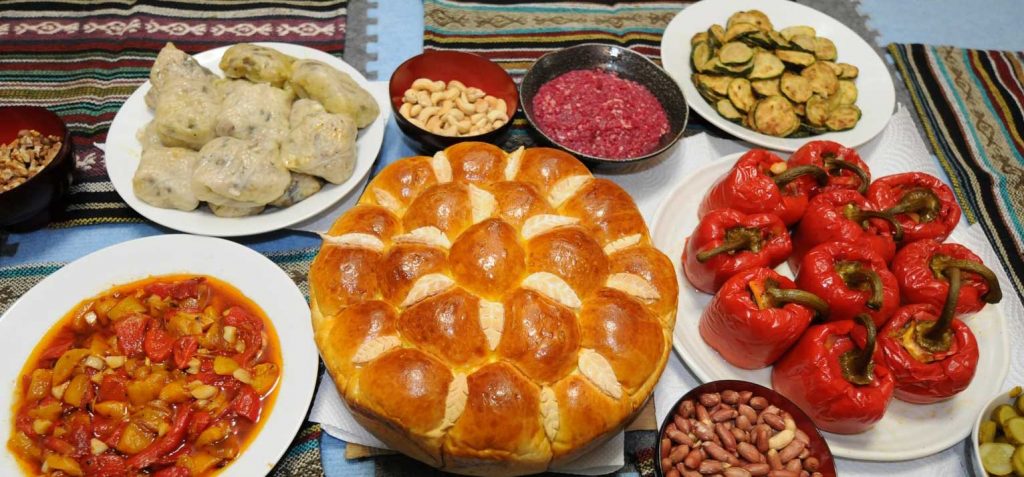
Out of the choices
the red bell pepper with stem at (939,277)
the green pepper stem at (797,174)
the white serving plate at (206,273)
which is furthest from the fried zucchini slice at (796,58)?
the white serving plate at (206,273)

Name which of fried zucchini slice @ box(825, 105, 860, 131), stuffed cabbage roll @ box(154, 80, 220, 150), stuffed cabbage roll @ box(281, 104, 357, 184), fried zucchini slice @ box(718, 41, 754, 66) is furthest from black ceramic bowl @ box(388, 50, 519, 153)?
fried zucchini slice @ box(825, 105, 860, 131)

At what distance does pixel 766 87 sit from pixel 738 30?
1.33ft

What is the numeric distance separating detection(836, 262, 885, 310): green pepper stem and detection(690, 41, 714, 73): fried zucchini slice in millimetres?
1420

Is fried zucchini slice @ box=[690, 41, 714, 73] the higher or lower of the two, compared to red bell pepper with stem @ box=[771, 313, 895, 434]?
higher

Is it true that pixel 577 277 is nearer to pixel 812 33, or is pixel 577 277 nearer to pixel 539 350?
pixel 539 350

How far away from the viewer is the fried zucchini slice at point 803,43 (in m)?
3.45

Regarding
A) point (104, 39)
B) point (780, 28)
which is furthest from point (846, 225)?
point (104, 39)

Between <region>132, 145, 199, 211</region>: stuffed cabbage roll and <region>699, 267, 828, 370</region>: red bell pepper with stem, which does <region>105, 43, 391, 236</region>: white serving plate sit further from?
<region>699, 267, 828, 370</region>: red bell pepper with stem

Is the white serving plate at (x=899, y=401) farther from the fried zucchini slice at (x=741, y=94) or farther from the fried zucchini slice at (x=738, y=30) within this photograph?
the fried zucchini slice at (x=738, y=30)

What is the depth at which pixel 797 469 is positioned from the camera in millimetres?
2000

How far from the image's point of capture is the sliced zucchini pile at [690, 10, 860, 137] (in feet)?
10.4

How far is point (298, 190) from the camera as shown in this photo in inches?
105

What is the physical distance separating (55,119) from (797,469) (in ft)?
10.8

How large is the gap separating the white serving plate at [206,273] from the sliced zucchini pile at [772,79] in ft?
7.66
